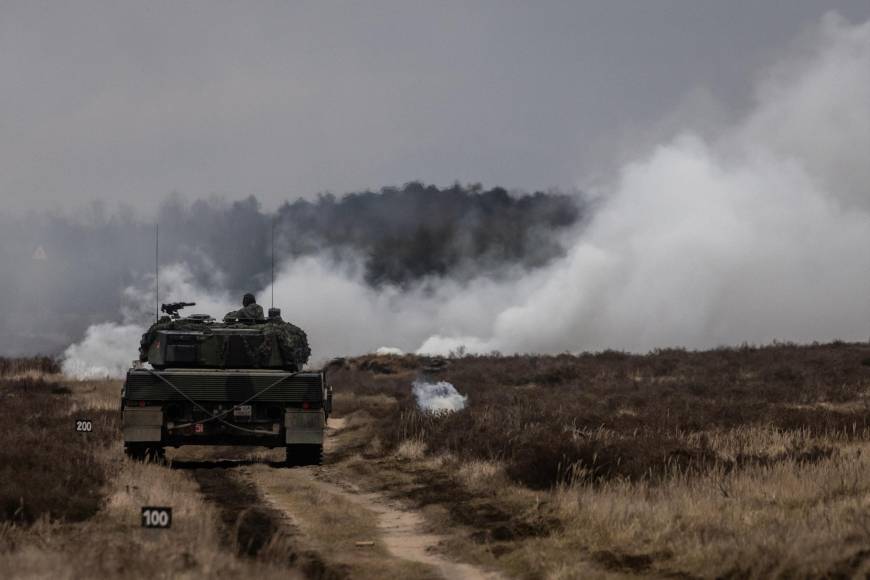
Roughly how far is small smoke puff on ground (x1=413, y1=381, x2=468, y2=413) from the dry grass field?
1.18 m

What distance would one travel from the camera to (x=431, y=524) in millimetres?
14141

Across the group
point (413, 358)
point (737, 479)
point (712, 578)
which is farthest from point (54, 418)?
point (413, 358)

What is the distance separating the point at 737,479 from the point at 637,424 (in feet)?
27.9

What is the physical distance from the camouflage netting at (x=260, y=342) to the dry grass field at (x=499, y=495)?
2008mm

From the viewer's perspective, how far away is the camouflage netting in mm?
21781

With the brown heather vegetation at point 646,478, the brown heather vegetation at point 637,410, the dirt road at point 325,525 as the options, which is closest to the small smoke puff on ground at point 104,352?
the brown heather vegetation at point 637,410

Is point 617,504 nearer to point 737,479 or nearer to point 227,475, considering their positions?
point 737,479

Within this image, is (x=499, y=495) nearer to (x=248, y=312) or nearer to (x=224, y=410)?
(x=224, y=410)

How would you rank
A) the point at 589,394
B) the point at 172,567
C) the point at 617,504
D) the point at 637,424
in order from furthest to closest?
the point at 589,394 → the point at 637,424 → the point at 617,504 → the point at 172,567

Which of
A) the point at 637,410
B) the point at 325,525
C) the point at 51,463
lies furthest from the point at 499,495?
the point at 637,410

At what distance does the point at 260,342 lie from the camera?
21.8 metres

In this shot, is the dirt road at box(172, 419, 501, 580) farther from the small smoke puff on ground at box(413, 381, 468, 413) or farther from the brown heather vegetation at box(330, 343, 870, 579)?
the small smoke puff on ground at box(413, 381, 468, 413)

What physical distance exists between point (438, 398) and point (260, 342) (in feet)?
38.9

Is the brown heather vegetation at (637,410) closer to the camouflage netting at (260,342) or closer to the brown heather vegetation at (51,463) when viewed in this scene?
the camouflage netting at (260,342)
